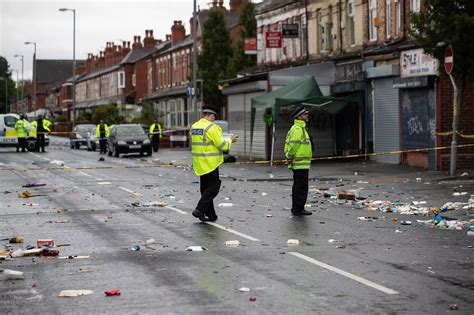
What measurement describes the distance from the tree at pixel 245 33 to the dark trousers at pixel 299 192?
1632 inches

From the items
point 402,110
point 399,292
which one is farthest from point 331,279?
point 402,110

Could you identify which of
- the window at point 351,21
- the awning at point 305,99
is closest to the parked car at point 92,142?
the window at point 351,21

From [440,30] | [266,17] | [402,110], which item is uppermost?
[266,17]

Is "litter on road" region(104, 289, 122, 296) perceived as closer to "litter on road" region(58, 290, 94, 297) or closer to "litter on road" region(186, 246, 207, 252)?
"litter on road" region(58, 290, 94, 297)

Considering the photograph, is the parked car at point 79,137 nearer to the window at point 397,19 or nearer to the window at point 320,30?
the window at point 320,30

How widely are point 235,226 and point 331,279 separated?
4968 mm

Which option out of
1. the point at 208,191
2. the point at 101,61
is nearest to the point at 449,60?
the point at 208,191

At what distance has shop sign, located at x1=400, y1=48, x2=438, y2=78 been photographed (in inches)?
1061

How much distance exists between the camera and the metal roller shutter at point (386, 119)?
30609 mm

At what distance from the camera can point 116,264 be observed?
10352 mm

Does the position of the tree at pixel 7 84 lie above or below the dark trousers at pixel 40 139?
above

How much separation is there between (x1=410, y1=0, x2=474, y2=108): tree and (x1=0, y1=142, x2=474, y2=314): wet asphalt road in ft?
19.9

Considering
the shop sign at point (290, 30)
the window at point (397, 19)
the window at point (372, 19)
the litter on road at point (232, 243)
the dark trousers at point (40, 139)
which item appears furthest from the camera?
the dark trousers at point (40, 139)

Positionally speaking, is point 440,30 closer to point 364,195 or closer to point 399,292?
point 364,195
